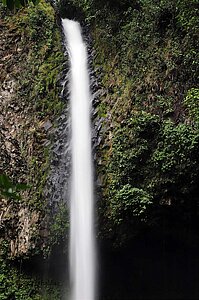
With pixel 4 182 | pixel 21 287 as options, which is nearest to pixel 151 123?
pixel 21 287

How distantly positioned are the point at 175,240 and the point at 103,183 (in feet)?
5.42

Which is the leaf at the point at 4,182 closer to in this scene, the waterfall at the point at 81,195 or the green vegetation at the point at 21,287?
the waterfall at the point at 81,195

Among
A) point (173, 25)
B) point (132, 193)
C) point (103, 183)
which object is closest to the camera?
point (132, 193)

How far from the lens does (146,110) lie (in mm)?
6617

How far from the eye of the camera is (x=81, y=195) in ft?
21.7

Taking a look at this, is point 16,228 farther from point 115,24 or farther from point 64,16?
point 64,16

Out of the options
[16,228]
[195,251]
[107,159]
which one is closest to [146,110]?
[107,159]

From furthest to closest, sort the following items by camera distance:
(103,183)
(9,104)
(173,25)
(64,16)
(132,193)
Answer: (64,16) → (9,104) → (173,25) → (103,183) → (132,193)

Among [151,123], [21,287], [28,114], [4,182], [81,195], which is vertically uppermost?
[28,114]

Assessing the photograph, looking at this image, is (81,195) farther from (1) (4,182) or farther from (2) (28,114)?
(1) (4,182)

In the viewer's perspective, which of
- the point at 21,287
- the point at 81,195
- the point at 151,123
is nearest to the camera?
the point at 151,123

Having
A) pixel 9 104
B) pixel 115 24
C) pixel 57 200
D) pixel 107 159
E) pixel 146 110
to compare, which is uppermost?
pixel 115 24

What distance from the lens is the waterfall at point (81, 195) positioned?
245 inches

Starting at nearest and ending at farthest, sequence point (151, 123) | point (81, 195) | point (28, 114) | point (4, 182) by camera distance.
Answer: point (4, 182), point (151, 123), point (81, 195), point (28, 114)
